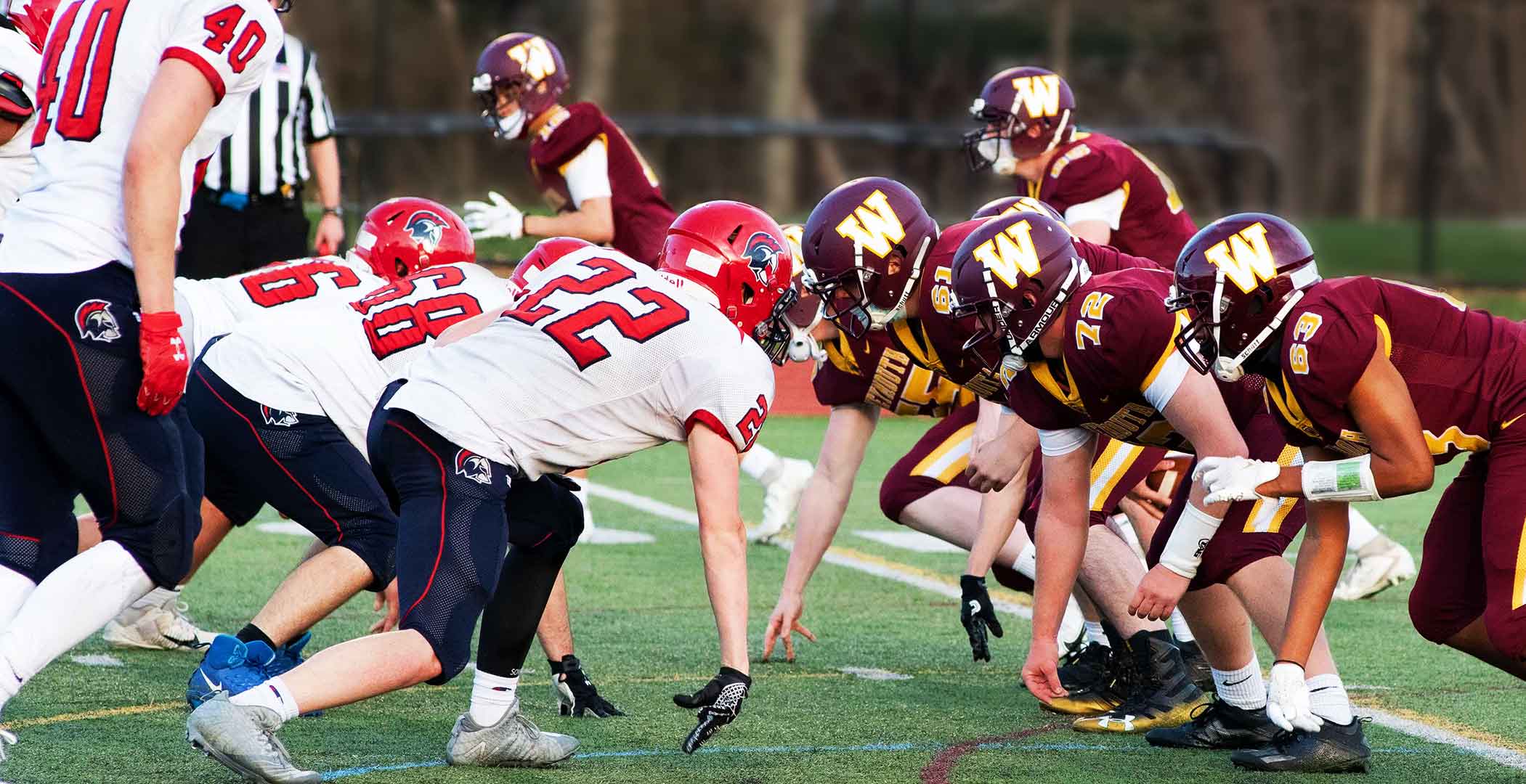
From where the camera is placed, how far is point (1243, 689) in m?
4.41

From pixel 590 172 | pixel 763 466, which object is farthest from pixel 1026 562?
pixel 590 172

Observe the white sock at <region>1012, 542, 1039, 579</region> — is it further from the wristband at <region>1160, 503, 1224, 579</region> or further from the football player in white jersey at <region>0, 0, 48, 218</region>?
the football player in white jersey at <region>0, 0, 48, 218</region>

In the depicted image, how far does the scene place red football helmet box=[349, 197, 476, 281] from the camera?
207 inches

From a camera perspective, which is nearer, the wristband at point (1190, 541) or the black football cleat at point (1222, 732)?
the wristband at point (1190, 541)

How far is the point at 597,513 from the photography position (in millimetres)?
8141

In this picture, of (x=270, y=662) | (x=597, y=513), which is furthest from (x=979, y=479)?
(x=597, y=513)

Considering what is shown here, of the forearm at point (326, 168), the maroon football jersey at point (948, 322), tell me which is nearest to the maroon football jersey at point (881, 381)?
the maroon football jersey at point (948, 322)

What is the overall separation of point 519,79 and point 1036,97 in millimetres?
2136

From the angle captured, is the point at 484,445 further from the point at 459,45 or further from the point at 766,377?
the point at 459,45

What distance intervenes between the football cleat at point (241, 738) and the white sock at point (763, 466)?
4317mm

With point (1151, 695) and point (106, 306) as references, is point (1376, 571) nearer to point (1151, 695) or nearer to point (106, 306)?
point (1151, 695)

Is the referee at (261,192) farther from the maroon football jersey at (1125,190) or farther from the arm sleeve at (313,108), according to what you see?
the maroon football jersey at (1125,190)

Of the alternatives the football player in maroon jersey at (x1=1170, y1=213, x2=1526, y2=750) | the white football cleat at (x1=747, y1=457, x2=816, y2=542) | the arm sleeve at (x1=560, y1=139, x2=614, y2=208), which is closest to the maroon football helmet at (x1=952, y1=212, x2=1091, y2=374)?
the football player in maroon jersey at (x1=1170, y1=213, x2=1526, y2=750)

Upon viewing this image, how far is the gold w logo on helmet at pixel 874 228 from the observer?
496 centimetres
